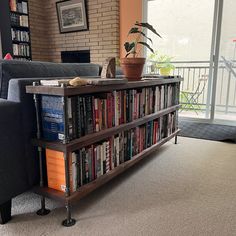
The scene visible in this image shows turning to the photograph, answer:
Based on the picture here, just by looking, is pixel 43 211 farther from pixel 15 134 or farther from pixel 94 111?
pixel 94 111

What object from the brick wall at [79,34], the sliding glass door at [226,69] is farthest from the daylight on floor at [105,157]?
the brick wall at [79,34]

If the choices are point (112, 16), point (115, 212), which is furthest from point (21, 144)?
point (112, 16)

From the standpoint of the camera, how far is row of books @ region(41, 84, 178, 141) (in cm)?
127

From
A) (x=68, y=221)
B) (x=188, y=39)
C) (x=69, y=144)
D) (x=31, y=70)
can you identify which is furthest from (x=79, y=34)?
(x=68, y=221)

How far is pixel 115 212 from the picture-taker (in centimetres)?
142

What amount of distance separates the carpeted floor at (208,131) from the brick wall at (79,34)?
1903 mm

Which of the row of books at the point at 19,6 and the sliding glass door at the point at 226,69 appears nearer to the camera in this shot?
the sliding glass door at the point at 226,69

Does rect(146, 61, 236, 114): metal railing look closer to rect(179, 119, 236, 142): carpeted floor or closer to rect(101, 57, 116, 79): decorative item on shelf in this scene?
rect(179, 119, 236, 142): carpeted floor

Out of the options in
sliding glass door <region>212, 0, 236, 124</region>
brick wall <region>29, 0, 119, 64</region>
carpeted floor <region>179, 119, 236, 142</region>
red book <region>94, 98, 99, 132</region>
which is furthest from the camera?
brick wall <region>29, 0, 119, 64</region>

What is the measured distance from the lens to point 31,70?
147cm

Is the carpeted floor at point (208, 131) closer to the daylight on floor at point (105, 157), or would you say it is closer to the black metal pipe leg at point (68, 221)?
the daylight on floor at point (105, 157)

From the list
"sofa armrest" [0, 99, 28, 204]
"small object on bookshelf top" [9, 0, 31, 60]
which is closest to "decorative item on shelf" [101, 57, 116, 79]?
"sofa armrest" [0, 99, 28, 204]

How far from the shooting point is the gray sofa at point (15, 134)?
4.04 feet

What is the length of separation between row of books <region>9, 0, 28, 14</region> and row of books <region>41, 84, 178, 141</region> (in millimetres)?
3663
